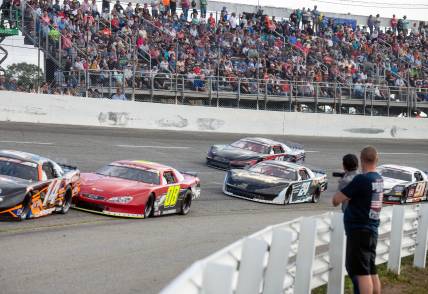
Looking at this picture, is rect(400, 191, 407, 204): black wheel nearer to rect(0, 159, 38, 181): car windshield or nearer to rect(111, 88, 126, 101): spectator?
rect(111, 88, 126, 101): spectator

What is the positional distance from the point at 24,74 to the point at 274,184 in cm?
1167

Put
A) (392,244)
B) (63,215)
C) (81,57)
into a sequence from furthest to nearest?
(81,57) → (63,215) → (392,244)

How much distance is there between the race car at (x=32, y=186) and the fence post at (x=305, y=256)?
6437 millimetres

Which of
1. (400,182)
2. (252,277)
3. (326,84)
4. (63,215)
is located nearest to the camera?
(252,277)

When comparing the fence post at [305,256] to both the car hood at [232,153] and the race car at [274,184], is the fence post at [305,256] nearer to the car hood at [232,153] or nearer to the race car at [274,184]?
the race car at [274,184]

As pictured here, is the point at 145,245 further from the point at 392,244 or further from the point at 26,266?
the point at 392,244

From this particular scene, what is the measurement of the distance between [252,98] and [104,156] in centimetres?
1098

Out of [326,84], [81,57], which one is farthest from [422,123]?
[81,57]

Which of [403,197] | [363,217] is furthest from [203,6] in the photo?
[363,217]

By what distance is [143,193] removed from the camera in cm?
1571

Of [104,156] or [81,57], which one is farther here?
[81,57]

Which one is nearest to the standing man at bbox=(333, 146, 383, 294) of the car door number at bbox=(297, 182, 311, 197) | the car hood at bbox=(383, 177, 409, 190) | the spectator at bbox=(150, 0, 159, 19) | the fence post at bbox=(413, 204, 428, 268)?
the fence post at bbox=(413, 204, 428, 268)

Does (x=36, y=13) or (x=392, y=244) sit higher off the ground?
(x=36, y=13)

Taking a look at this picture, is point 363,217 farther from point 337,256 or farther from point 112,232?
point 112,232
